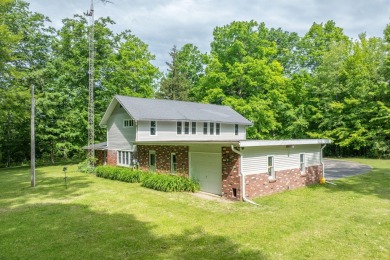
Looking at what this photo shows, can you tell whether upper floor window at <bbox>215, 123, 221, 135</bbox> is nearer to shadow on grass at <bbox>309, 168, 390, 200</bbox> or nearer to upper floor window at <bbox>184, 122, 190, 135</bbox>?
upper floor window at <bbox>184, 122, 190, 135</bbox>

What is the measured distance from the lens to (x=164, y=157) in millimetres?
17531

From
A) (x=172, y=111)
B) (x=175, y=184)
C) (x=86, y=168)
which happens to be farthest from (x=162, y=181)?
(x=86, y=168)

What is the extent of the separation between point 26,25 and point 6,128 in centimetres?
1243

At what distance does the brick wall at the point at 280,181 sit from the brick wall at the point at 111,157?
1464 cm

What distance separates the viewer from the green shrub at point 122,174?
18.0 meters

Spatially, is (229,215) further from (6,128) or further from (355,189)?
(6,128)

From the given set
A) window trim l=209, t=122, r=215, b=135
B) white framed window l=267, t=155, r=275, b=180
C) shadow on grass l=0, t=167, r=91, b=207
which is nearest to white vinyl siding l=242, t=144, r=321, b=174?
white framed window l=267, t=155, r=275, b=180

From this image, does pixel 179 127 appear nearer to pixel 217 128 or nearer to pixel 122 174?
pixel 217 128

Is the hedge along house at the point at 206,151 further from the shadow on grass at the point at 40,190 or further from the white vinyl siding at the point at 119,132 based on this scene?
the shadow on grass at the point at 40,190

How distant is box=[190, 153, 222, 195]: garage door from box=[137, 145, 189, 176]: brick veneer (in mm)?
649

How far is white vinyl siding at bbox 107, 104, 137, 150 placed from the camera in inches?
868

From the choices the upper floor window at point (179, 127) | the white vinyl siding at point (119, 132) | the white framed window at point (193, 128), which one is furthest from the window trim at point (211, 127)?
the white vinyl siding at point (119, 132)

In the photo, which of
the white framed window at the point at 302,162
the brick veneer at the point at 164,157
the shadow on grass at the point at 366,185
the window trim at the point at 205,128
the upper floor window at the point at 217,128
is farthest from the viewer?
the upper floor window at the point at 217,128

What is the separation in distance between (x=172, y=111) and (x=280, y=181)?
12.6 metres
